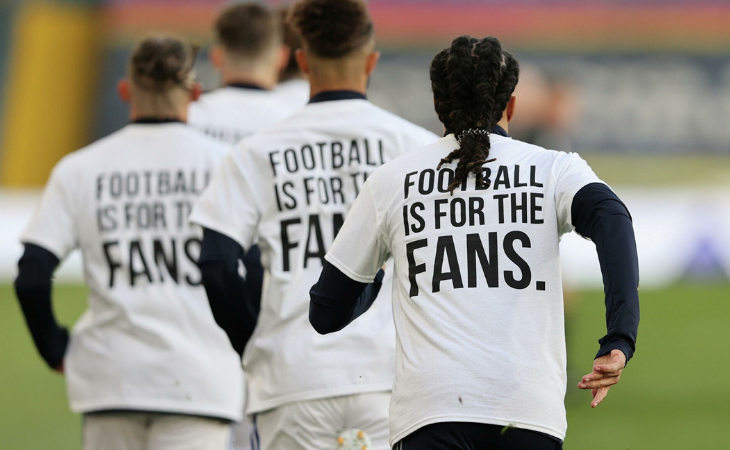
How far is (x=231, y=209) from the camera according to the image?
12.9ft

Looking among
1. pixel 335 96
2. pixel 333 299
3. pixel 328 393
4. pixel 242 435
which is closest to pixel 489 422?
pixel 333 299

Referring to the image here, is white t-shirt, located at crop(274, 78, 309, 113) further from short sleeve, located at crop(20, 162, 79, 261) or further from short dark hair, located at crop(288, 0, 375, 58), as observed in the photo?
short dark hair, located at crop(288, 0, 375, 58)

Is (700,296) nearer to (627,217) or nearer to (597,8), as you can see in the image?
(597,8)

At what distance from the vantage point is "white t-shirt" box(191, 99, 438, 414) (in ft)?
12.6

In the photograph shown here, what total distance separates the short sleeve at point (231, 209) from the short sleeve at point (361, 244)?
803 millimetres

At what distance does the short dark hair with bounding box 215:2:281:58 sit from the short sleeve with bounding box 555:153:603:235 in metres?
2.68

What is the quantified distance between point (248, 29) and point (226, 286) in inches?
73.7

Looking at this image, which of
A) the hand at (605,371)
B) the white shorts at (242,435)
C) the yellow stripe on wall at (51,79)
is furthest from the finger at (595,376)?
the yellow stripe on wall at (51,79)

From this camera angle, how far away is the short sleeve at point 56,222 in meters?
4.37

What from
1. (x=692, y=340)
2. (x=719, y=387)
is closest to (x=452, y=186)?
(x=719, y=387)

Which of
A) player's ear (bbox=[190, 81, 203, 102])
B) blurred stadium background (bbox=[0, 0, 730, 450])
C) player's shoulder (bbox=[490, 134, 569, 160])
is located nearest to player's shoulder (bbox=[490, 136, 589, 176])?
player's shoulder (bbox=[490, 134, 569, 160])

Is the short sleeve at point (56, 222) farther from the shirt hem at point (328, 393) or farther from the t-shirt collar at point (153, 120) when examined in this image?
the shirt hem at point (328, 393)

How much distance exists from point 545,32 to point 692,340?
958 centimetres

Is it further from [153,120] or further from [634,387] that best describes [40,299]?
[634,387]
